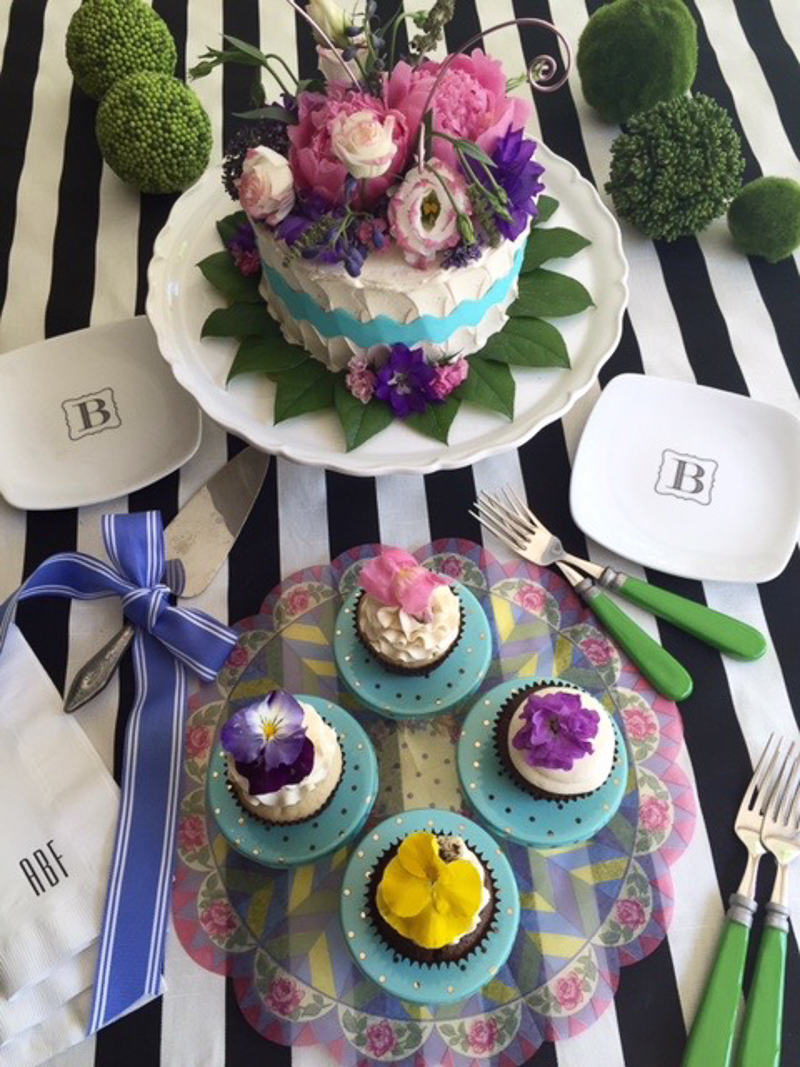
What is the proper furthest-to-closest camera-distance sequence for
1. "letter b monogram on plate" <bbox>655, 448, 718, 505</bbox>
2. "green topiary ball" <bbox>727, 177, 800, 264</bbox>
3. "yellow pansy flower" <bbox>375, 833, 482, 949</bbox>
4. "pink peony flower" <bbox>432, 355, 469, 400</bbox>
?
"green topiary ball" <bbox>727, 177, 800, 264</bbox> < "letter b monogram on plate" <bbox>655, 448, 718, 505</bbox> < "pink peony flower" <bbox>432, 355, 469, 400</bbox> < "yellow pansy flower" <bbox>375, 833, 482, 949</bbox>

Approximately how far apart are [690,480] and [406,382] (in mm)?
341

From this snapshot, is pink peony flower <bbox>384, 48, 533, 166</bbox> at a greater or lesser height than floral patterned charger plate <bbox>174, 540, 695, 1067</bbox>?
greater

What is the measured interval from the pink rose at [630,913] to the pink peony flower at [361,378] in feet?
1.71

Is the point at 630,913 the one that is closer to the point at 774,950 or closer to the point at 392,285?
the point at 774,950

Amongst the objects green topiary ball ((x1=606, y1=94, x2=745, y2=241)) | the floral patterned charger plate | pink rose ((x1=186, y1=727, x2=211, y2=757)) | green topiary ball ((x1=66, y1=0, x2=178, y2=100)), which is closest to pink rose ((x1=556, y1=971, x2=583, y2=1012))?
the floral patterned charger plate

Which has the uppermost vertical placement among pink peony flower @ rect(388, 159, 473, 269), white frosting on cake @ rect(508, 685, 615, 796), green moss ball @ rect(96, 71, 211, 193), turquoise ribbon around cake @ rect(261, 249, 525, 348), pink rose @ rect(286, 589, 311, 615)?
green moss ball @ rect(96, 71, 211, 193)

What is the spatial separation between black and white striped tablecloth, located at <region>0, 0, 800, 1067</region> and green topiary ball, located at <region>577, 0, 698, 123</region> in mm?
68

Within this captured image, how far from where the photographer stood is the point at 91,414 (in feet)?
3.57

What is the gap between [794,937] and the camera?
2.69 feet

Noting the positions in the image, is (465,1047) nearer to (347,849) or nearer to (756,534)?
(347,849)

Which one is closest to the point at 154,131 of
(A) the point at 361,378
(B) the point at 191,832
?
(A) the point at 361,378

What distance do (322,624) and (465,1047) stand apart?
0.40 metres

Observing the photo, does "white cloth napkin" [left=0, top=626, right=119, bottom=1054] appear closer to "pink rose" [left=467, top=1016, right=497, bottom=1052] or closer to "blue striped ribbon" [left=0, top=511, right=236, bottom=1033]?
"blue striped ribbon" [left=0, top=511, right=236, bottom=1033]

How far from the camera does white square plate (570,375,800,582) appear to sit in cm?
99
